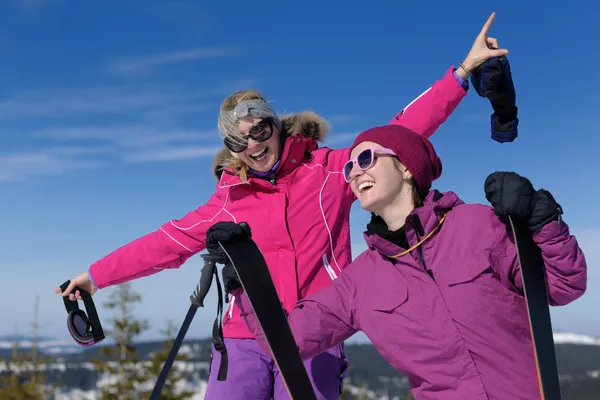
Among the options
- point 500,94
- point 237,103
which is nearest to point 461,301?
point 500,94

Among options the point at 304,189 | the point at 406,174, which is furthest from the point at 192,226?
the point at 406,174

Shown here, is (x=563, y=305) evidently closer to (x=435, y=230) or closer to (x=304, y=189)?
(x=435, y=230)

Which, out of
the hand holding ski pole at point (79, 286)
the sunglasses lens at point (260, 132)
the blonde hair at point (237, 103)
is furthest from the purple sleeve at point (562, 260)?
the hand holding ski pole at point (79, 286)

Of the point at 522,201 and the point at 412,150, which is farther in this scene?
the point at 412,150

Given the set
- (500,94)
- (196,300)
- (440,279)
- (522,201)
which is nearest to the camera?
(522,201)

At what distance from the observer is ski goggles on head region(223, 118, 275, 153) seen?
11.8ft

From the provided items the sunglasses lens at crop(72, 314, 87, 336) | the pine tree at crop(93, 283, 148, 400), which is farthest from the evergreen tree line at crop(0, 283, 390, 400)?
the sunglasses lens at crop(72, 314, 87, 336)

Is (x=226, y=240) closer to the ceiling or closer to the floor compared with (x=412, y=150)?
closer to the floor

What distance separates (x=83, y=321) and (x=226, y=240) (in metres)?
1.88

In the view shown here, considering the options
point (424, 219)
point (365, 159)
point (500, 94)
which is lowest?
point (424, 219)

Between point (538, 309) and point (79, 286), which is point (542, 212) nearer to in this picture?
point (538, 309)

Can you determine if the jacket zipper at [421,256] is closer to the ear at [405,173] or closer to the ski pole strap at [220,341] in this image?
the ear at [405,173]

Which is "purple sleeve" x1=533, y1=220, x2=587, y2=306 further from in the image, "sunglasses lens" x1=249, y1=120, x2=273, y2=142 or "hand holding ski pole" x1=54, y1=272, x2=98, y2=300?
"hand holding ski pole" x1=54, y1=272, x2=98, y2=300

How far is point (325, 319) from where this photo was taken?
8.87 ft
